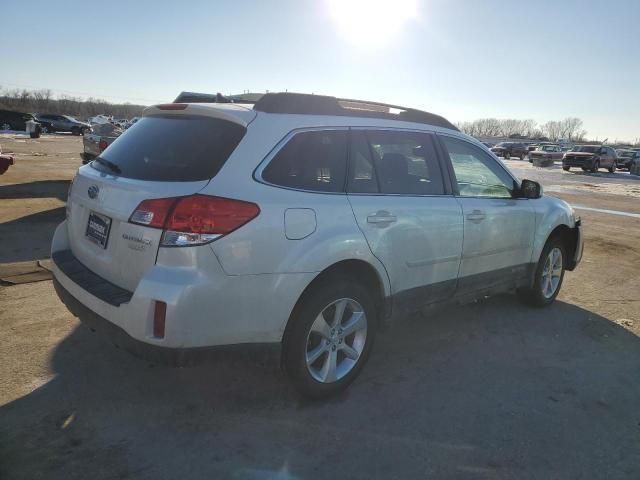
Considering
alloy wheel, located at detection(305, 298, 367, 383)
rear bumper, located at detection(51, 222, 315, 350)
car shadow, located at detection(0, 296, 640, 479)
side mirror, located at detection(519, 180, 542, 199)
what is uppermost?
side mirror, located at detection(519, 180, 542, 199)

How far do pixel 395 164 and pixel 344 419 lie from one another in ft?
5.92

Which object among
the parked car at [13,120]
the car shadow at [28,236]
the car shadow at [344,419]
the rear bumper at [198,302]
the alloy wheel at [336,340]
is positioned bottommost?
the car shadow at [344,419]

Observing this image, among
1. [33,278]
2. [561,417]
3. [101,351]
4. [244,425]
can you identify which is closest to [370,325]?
[244,425]

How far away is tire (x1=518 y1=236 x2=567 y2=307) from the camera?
5.05m

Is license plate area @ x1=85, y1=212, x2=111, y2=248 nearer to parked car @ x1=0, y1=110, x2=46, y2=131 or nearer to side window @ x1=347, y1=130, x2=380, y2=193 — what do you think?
side window @ x1=347, y1=130, x2=380, y2=193

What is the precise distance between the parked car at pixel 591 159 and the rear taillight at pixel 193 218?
123ft

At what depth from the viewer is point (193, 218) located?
8.34 ft

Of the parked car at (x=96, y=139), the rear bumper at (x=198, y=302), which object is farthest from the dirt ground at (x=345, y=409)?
the parked car at (x=96, y=139)

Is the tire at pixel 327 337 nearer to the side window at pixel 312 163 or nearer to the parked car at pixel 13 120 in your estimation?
the side window at pixel 312 163

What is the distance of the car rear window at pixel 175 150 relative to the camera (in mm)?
2740

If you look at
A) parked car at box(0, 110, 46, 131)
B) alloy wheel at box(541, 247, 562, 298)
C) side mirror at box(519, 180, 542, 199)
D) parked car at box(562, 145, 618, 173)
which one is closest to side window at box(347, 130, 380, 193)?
side mirror at box(519, 180, 542, 199)

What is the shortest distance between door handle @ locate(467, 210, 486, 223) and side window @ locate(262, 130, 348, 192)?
1.30 metres

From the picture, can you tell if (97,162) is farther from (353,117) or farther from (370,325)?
(370,325)

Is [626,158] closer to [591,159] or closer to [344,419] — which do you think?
[591,159]
